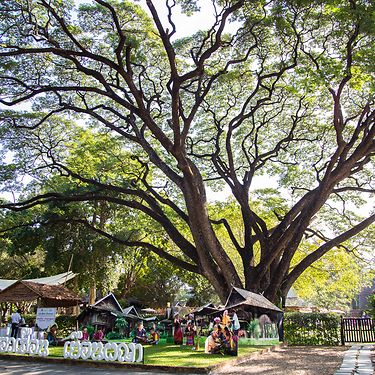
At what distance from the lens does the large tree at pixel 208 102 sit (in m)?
12.6

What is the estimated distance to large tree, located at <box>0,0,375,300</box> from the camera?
12648 mm

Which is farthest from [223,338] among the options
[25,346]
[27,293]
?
[27,293]

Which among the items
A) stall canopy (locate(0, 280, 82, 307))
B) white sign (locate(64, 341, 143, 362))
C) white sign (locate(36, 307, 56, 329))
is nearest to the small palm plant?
stall canopy (locate(0, 280, 82, 307))

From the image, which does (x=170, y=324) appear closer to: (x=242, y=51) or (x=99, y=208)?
(x=99, y=208)

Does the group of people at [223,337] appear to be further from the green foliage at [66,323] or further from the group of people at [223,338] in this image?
the green foliage at [66,323]

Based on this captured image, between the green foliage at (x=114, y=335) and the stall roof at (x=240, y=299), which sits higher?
the stall roof at (x=240, y=299)

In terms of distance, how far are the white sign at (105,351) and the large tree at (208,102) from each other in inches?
223

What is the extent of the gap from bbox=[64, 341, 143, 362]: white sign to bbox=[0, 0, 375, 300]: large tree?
5670 mm

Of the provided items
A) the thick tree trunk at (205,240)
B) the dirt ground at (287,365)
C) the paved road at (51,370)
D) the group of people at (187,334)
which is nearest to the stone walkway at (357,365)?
the dirt ground at (287,365)

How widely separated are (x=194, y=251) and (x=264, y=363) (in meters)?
6.37

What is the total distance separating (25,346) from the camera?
1173cm

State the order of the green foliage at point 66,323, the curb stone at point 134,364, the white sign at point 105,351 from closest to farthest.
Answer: the curb stone at point 134,364 < the white sign at point 105,351 < the green foliage at point 66,323

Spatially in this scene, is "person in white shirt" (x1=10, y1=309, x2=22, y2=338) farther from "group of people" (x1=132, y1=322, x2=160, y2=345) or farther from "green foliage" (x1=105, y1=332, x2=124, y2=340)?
"group of people" (x1=132, y1=322, x2=160, y2=345)

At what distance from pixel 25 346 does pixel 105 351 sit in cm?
309
